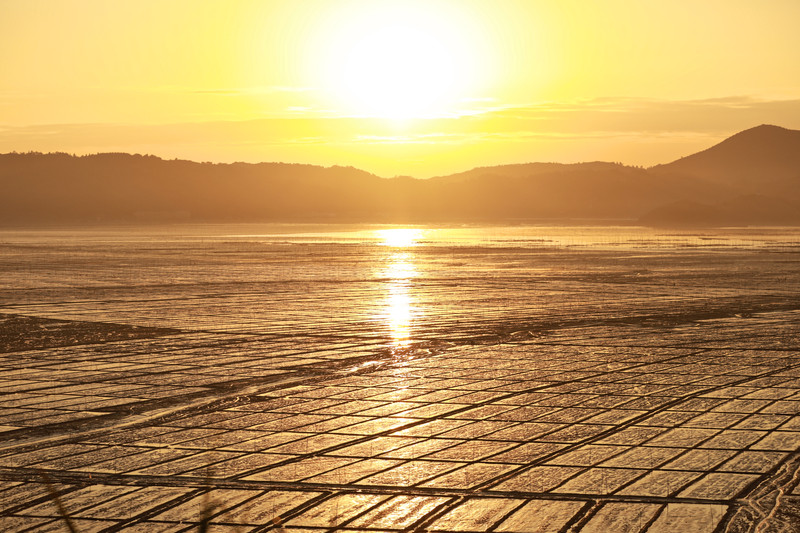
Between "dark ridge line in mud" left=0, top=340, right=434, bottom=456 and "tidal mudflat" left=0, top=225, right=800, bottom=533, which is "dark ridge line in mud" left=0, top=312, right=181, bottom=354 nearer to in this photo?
"tidal mudflat" left=0, top=225, right=800, bottom=533

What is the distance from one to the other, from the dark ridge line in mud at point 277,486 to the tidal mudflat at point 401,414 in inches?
0.9

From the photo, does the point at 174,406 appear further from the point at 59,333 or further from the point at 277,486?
the point at 59,333

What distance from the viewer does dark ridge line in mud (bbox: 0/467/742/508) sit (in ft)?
19.4

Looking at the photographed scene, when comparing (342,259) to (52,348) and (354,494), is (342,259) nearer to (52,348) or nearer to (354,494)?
(52,348)

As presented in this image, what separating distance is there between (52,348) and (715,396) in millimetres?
8142

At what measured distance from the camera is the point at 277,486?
621 cm

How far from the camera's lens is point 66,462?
682 centimetres

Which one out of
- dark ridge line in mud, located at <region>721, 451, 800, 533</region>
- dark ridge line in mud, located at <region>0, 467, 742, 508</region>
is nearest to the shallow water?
dark ridge line in mud, located at <region>0, 467, 742, 508</region>

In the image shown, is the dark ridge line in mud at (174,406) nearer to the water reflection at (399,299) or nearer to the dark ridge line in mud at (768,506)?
the water reflection at (399,299)

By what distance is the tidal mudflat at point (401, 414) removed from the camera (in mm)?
5770

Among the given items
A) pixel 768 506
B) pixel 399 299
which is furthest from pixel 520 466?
pixel 399 299

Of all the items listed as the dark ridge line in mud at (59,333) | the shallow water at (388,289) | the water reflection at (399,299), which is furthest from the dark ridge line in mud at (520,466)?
the dark ridge line in mud at (59,333)

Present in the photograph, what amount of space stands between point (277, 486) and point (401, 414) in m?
2.33

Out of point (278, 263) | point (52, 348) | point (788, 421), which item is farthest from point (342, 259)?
point (788, 421)
